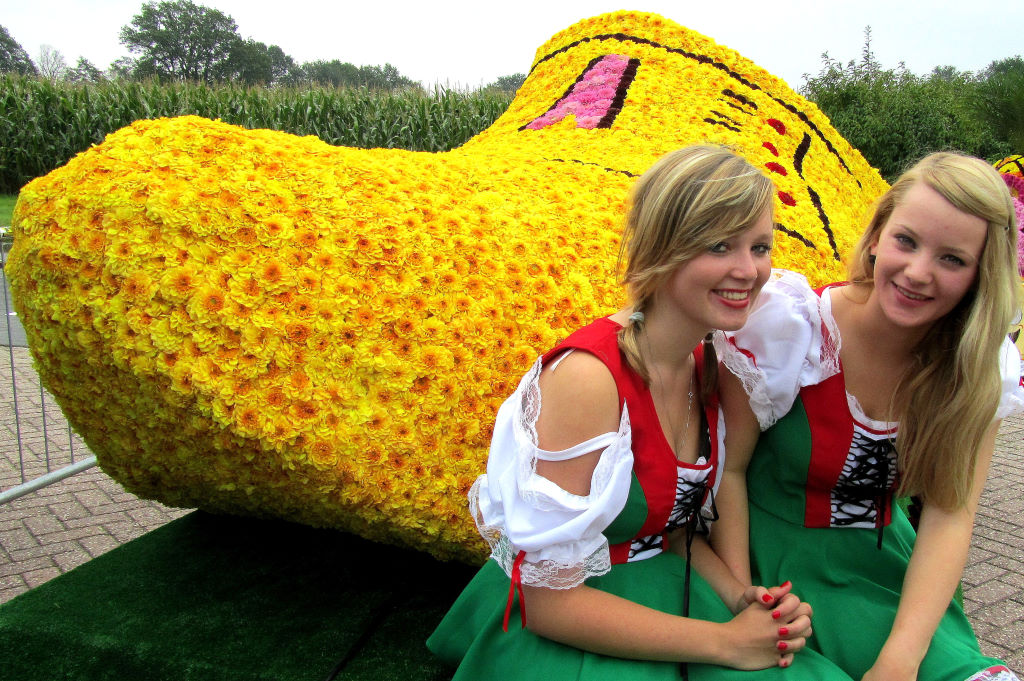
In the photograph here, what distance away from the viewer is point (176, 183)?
1.86 m

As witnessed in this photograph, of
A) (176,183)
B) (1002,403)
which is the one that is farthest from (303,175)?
(1002,403)

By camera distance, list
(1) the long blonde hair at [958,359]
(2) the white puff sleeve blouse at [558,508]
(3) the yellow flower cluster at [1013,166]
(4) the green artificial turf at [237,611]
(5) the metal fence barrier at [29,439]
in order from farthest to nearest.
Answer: (3) the yellow flower cluster at [1013,166] → (5) the metal fence barrier at [29,439] → (4) the green artificial turf at [237,611] → (1) the long blonde hair at [958,359] → (2) the white puff sleeve blouse at [558,508]

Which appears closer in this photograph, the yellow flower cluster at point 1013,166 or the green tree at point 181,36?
the yellow flower cluster at point 1013,166

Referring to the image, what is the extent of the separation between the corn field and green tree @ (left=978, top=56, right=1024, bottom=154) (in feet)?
21.8

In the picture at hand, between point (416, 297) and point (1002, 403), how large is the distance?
132 cm

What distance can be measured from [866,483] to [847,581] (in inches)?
8.4

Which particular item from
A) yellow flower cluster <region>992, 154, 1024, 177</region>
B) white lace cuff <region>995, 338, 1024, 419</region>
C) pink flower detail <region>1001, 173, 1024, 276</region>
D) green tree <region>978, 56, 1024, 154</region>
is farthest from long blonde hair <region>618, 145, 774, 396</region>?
green tree <region>978, 56, 1024, 154</region>

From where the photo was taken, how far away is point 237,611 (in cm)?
222

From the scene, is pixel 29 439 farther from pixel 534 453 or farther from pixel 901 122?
pixel 901 122

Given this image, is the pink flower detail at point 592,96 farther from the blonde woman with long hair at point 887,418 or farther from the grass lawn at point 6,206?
the grass lawn at point 6,206

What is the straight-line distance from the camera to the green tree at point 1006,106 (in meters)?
8.99

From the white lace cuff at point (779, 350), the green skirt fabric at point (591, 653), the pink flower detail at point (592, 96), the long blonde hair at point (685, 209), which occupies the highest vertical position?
the pink flower detail at point (592, 96)

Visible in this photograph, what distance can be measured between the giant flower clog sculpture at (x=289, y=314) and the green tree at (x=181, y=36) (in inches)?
1816

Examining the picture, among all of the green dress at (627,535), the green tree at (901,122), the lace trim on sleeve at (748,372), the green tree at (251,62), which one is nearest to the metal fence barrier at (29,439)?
the green dress at (627,535)
